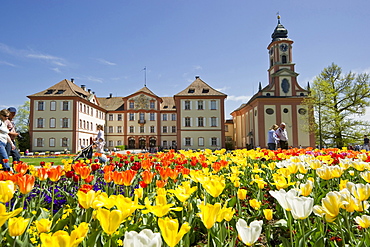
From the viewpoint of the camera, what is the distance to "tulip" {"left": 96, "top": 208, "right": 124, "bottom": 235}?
113 centimetres

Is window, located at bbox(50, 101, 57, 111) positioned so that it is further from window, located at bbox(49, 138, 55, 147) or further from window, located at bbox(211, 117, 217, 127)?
window, located at bbox(211, 117, 217, 127)

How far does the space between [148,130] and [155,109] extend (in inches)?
160

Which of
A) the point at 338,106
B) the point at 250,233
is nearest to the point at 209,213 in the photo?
the point at 250,233

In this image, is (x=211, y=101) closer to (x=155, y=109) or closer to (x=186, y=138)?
(x=186, y=138)

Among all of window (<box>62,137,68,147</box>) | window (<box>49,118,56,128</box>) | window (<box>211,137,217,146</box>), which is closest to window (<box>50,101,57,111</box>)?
window (<box>49,118,56,128</box>)

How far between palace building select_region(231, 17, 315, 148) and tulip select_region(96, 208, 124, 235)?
35920mm

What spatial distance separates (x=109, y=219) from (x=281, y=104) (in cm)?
3821

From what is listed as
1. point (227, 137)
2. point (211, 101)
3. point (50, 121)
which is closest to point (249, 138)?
point (211, 101)

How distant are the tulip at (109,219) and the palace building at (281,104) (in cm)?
3592

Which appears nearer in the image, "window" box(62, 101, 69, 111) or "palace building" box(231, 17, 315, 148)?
"palace building" box(231, 17, 315, 148)

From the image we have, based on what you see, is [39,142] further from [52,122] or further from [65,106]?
[65,106]

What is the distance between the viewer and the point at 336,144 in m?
27.6

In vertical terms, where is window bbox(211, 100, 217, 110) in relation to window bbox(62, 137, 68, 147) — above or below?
above

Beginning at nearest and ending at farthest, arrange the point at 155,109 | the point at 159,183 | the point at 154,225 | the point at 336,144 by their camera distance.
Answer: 1. the point at 154,225
2. the point at 159,183
3. the point at 336,144
4. the point at 155,109
